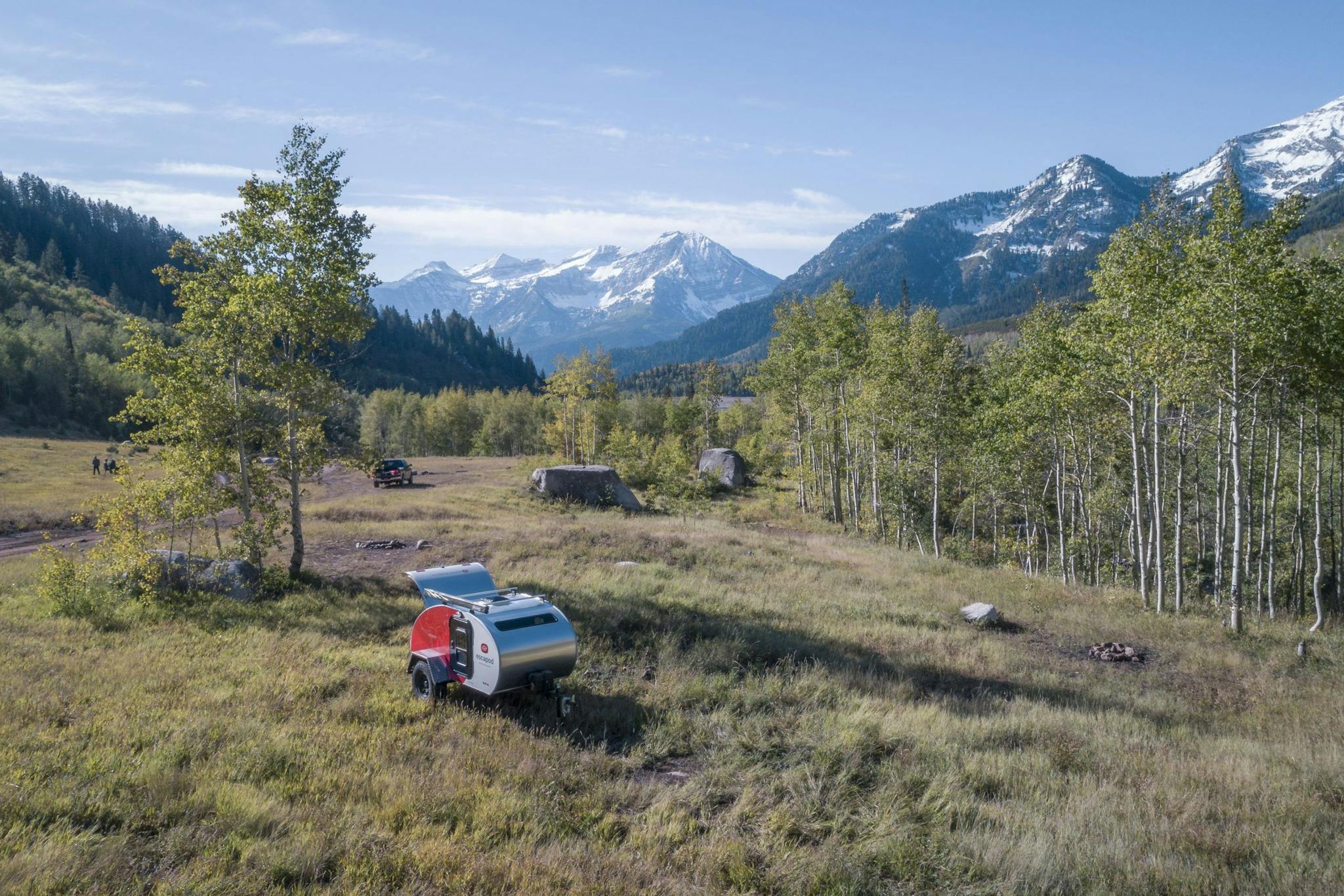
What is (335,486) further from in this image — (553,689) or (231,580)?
(553,689)

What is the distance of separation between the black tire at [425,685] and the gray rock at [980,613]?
544 inches

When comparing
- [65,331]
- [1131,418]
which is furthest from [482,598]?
[65,331]

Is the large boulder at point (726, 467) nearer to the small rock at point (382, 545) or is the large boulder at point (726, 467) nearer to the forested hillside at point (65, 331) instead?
the forested hillside at point (65, 331)

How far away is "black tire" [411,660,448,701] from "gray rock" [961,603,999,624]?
13.8m

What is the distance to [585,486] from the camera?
3834 centimetres

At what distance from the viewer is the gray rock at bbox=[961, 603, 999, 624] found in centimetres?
1755

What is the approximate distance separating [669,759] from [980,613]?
12.2 metres

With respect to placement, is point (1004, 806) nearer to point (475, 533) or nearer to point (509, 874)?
point (509, 874)

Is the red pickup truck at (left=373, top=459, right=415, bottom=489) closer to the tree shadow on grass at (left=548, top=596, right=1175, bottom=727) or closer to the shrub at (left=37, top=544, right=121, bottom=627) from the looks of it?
the shrub at (left=37, top=544, right=121, bottom=627)

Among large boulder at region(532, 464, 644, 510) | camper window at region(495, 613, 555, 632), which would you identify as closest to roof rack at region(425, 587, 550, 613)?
camper window at region(495, 613, 555, 632)

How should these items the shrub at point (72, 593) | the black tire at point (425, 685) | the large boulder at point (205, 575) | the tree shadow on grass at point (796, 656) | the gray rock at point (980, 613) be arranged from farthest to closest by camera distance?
the gray rock at point (980, 613) < the large boulder at point (205, 575) < the shrub at point (72, 593) < the tree shadow on grass at point (796, 656) < the black tire at point (425, 685)

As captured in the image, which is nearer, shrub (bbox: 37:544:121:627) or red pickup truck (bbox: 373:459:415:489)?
shrub (bbox: 37:544:121:627)

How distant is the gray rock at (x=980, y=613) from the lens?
1755 cm

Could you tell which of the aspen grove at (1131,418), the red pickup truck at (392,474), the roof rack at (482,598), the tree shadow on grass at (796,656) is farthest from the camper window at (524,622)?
the red pickup truck at (392,474)
